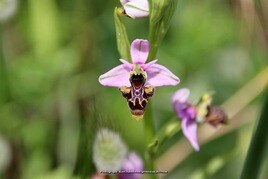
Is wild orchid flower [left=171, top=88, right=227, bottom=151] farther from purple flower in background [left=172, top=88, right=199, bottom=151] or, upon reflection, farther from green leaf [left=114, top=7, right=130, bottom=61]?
green leaf [left=114, top=7, right=130, bottom=61]

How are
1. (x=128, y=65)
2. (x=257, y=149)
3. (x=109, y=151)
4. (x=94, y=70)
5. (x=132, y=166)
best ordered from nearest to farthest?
1. (x=257, y=149)
2. (x=128, y=65)
3. (x=109, y=151)
4. (x=132, y=166)
5. (x=94, y=70)

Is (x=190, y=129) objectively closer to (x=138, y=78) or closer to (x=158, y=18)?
(x=138, y=78)

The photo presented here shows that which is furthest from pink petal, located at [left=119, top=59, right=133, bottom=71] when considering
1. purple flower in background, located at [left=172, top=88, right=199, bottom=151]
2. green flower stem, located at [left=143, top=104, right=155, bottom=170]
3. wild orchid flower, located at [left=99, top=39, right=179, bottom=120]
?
purple flower in background, located at [left=172, top=88, right=199, bottom=151]

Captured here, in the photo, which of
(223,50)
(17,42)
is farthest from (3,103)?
(223,50)

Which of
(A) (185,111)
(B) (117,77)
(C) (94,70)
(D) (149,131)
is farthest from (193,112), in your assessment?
(C) (94,70)

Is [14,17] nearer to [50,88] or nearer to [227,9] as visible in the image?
[50,88]

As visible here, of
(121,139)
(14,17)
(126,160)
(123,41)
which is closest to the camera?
(123,41)
